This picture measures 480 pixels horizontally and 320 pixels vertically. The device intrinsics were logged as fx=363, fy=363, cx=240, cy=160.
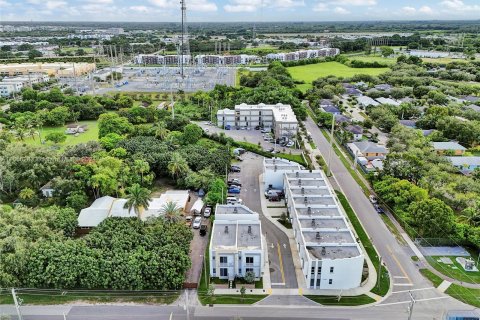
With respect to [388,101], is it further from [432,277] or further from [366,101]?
[432,277]

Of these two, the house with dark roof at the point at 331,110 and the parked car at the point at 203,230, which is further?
the house with dark roof at the point at 331,110

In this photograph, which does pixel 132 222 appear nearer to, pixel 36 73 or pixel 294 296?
pixel 294 296

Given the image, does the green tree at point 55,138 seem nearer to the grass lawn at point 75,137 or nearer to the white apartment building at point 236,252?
the grass lawn at point 75,137

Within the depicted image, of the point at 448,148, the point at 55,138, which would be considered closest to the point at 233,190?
the point at 55,138

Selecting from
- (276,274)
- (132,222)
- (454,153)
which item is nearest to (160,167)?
(132,222)

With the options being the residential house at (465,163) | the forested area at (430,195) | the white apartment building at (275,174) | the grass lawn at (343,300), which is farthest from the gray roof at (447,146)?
the grass lawn at (343,300)

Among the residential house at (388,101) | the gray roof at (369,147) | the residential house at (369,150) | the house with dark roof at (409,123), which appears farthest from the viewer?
the residential house at (388,101)

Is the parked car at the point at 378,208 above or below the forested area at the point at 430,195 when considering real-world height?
below
